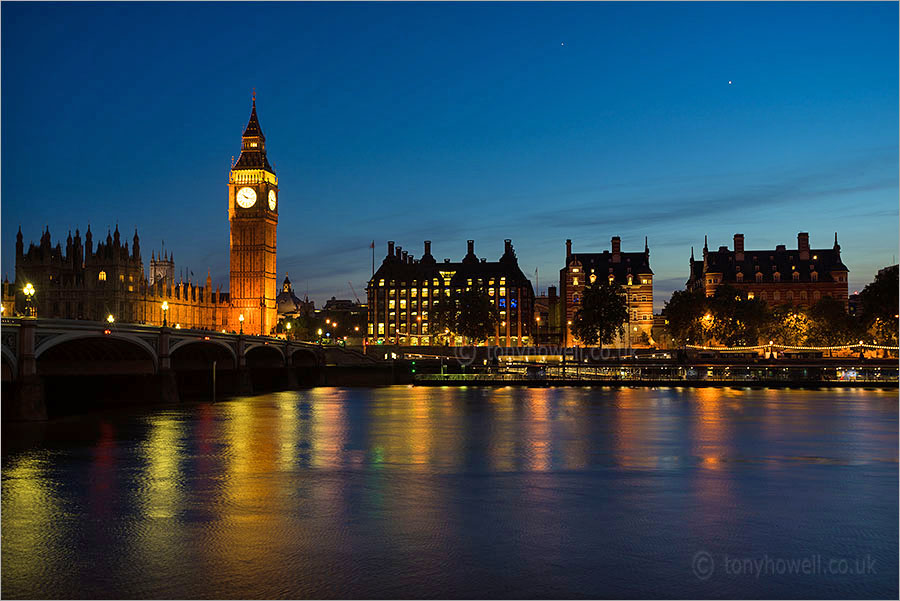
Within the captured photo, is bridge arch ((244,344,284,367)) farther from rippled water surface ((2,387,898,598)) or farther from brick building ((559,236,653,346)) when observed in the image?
brick building ((559,236,653,346))

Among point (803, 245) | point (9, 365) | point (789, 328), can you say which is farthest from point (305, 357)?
point (803, 245)

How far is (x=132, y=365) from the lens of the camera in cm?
6862

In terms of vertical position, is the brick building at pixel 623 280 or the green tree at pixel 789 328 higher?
the brick building at pixel 623 280

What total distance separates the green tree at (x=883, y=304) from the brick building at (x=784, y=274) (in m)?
61.2

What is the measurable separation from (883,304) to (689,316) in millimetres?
38967

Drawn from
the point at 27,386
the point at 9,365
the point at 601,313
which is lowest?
the point at 27,386

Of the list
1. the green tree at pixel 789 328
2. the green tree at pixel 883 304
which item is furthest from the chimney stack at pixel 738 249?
the green tree at pixel 883 304

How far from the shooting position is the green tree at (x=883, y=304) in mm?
108625

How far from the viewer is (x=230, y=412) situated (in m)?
63.4

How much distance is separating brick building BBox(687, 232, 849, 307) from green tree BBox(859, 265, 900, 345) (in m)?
61.2

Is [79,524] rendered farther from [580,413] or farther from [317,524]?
[580,413]

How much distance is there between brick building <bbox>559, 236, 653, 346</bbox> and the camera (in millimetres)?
187000

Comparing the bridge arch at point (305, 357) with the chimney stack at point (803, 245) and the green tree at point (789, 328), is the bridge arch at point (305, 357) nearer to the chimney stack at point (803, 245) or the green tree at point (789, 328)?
the green tree at point (789, 328)

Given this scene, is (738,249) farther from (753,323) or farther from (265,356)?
(265,356)
